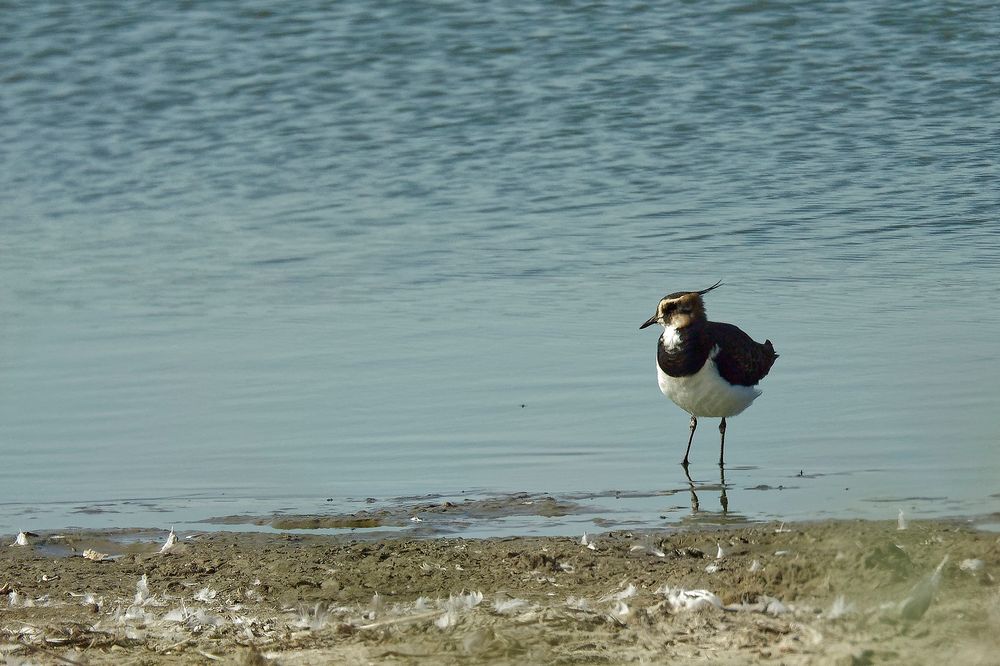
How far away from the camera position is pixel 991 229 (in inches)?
499

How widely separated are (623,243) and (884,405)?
4100mm

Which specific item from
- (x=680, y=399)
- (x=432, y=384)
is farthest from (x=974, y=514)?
(x=432, y=384)

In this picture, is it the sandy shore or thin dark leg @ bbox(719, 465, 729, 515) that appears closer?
the sandy shore

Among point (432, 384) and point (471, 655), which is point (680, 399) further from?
point (471, 655)

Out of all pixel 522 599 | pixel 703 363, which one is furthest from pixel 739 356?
pixel 522 599

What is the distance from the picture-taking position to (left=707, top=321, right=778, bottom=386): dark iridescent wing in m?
8.70

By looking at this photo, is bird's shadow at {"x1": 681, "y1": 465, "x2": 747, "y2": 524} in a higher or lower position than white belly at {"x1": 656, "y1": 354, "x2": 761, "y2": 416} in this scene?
lower

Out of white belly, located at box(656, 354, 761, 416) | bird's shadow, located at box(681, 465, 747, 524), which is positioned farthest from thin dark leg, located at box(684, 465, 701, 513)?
white belly, located at box(656, 354, 761, 416)

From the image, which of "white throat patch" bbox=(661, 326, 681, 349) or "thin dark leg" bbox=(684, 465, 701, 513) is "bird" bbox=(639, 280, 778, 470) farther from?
"thin dark leg" bbox=(684, 465, 701, 513)

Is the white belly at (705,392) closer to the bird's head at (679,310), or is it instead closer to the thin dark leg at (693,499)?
the bird's head at (679,310)

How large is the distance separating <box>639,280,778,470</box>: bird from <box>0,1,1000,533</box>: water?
216 mm

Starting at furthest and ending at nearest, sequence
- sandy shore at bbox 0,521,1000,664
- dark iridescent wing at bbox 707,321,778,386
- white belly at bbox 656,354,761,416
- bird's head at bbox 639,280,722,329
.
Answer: bird's head at bbox 639,280,722,329 < dark iridescent wing at bbox 707,321,778,386 < white belly at bbox 656,354,761,416 < sandy shore at bbox 0,521,1000,664

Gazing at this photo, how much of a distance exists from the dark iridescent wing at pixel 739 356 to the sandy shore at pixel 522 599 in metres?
1.74

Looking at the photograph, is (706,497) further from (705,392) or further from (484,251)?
(484,251)
